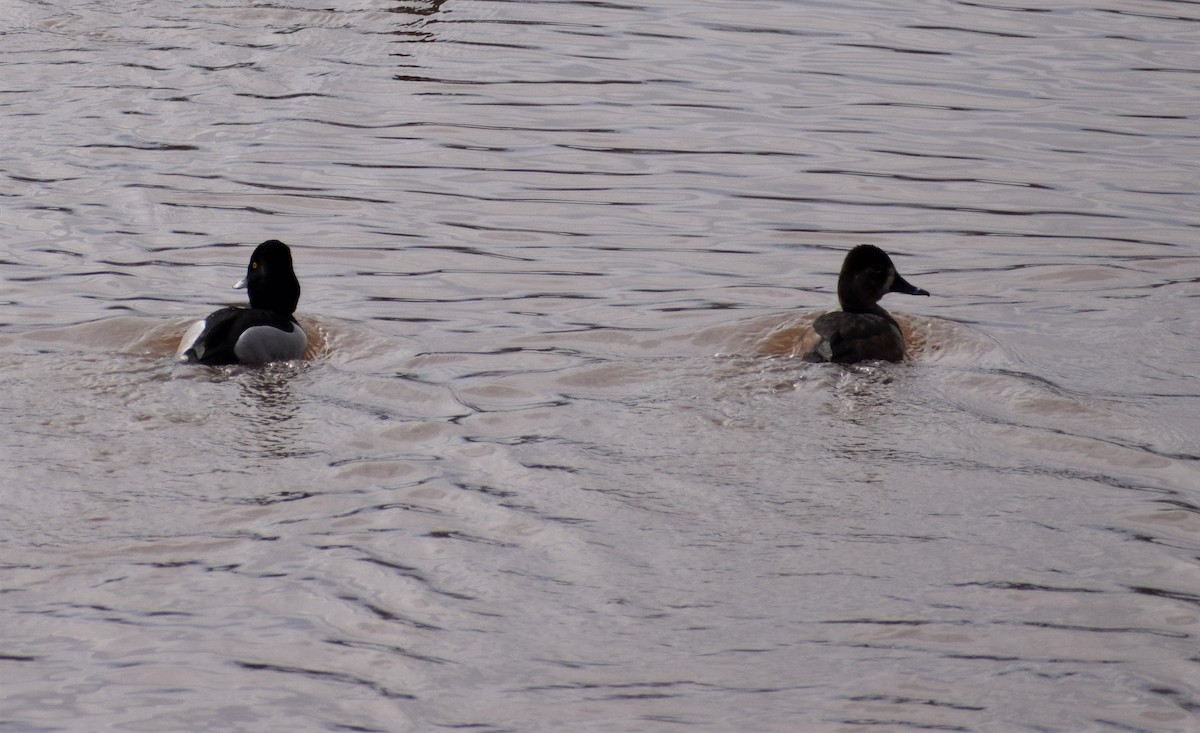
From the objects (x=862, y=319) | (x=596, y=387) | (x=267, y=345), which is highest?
(x=862, y=319)

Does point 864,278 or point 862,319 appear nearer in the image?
point 862,319

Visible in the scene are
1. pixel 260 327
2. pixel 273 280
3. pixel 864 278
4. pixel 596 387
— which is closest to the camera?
pixel 596 387

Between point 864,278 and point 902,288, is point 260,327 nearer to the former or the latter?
point 864,278

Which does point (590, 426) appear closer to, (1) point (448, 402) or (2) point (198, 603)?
(1) point (448, 402)

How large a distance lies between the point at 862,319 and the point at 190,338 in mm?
3313

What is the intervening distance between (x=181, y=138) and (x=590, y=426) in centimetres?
591

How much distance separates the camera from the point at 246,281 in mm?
8422

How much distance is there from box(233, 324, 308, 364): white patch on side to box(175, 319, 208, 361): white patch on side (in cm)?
22

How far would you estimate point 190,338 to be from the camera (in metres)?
7.92

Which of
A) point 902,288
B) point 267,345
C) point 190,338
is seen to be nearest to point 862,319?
point 902,288

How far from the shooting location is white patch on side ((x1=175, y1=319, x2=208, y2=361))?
786cm

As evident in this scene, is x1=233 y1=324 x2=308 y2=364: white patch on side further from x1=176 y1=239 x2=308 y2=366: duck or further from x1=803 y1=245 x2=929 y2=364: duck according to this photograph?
x1=803 y1=245 x2=929 y2=364: duck

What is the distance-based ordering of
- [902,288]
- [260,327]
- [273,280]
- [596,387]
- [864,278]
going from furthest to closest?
[902,288], [864,278], [273,280], [260,327], [596,387]

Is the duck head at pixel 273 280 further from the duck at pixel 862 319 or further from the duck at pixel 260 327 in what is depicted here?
the duck at pixel 862 319
